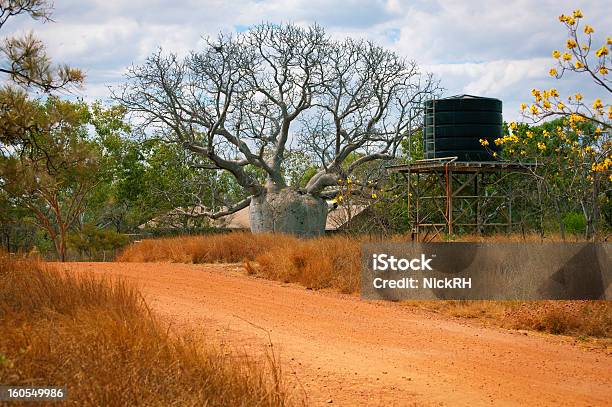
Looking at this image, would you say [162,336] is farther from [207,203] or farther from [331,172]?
[207,203]

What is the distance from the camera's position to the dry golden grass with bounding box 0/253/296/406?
20.2 feet

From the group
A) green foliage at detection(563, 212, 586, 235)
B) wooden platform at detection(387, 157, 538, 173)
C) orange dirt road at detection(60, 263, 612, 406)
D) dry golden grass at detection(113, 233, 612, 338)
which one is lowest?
orange dirt road at detection(60, 263, 612, 406)

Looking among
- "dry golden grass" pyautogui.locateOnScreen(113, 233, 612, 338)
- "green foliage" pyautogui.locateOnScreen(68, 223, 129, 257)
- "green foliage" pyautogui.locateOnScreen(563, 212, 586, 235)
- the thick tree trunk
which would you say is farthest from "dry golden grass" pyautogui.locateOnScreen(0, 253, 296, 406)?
"green foliage" pyautogui.locateOnScreen(68, 223, 129, 257)

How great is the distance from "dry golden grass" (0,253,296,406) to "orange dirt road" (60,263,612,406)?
41.3 inches

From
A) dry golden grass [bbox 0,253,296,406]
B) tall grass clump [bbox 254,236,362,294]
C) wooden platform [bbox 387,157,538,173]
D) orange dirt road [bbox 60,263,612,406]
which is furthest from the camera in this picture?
wooden platform [bbox 387,157,538,173]

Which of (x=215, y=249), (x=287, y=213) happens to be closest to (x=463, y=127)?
(x=215, y=249)

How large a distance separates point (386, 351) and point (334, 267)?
7051mm

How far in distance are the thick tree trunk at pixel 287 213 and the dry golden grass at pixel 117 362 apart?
874 inches

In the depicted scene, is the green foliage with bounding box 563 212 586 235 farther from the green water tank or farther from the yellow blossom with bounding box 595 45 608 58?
the yellow blossom with bounding box 595 45 608 58

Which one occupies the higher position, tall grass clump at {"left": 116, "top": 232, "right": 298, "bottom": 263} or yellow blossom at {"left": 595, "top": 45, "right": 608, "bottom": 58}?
yellow blossom at {"left": 595, "top": 45, "right": 608, "bottom": 58}

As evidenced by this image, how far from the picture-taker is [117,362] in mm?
6738

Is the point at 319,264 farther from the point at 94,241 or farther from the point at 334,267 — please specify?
the point at 94,241

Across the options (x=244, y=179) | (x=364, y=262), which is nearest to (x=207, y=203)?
(x=244, y=179)

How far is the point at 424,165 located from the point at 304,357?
46.6 ft
